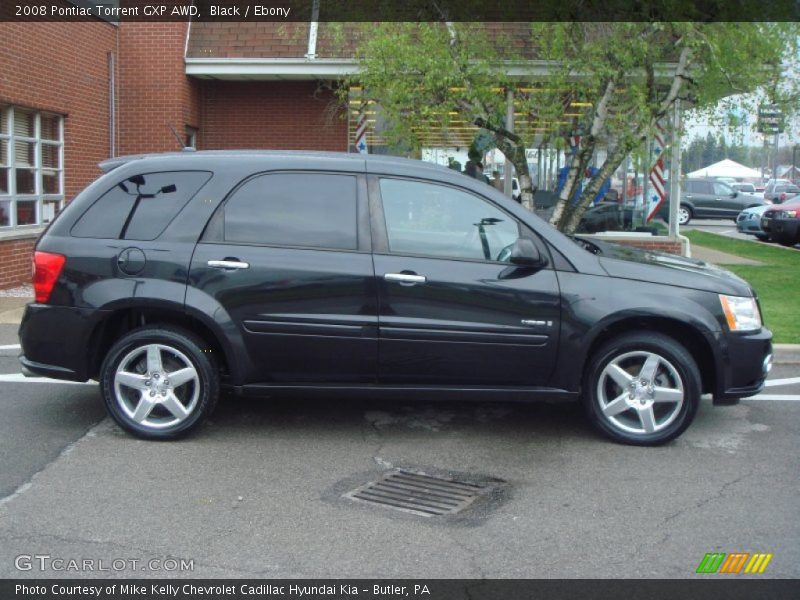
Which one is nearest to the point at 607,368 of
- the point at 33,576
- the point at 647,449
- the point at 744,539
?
the point at 647,449

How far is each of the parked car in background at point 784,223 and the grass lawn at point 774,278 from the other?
428 millimetres

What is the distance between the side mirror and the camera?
577 centimetres

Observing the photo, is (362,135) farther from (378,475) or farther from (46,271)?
(378,475)

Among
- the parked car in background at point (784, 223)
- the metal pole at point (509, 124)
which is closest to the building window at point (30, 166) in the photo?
the metal pole at point (509, 124)

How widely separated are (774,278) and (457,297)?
10.2m

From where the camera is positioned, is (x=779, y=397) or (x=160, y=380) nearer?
(x=160, y=380)

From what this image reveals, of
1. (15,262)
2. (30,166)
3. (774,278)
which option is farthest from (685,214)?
(15,262)

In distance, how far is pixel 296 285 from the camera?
5.80 m

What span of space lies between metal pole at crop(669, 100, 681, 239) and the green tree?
0.41 metres

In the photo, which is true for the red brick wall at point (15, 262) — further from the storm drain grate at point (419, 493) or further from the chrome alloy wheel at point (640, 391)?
the chrome alloy wheel at point (640, 391)

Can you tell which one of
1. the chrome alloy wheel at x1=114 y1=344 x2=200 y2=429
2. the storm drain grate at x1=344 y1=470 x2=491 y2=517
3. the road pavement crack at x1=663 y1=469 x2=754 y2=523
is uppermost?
the chrome alloy wheel at x1=114 y1=344 x2=200 y2=429

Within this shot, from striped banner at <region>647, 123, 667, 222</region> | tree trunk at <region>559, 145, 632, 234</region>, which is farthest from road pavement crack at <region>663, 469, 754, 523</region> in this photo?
striped banner at <region>647, 123, 667, 222</region>

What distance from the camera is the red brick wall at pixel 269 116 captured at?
16703mm
